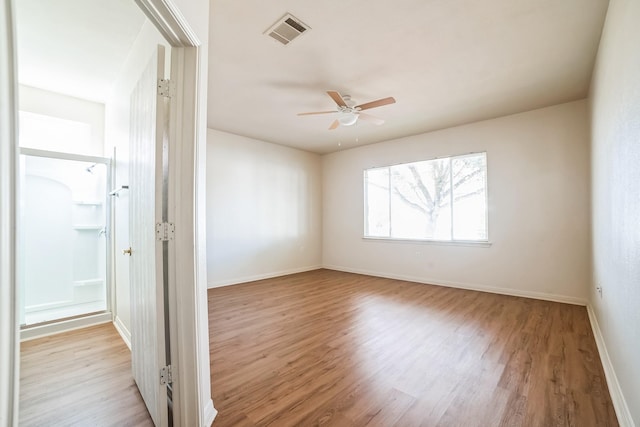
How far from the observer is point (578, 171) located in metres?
3.70

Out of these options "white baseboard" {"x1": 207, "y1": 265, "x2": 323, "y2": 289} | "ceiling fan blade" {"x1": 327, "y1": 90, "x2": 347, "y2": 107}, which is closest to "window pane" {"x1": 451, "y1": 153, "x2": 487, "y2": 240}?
"ceiling fan blade" {"x1": 327, "y1": 90, "x2": 347, "y2": 107}

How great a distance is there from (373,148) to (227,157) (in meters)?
3.06

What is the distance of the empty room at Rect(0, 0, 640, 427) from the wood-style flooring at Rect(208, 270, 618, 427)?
20 millimetres

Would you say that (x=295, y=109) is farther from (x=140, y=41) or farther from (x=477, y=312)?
(x=477, y=312)

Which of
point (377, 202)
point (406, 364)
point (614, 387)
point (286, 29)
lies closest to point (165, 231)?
point (286, 29)

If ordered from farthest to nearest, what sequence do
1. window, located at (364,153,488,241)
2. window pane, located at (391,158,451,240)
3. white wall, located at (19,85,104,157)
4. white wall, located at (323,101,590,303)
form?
window pane, located at (391,158,451,240) < window, located at (364,153,488,241) < white wall, located at (323,101,590,303) < white wall, located at (19,85,104,157)

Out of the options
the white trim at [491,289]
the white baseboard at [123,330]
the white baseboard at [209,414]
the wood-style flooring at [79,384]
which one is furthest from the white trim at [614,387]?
the white baseboard at [123,330]

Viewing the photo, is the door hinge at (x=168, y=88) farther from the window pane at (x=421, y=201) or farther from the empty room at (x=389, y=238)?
the window pane at (x=421, y=201)

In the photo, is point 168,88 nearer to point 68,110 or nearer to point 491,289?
point 68,110

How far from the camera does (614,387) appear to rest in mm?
1812

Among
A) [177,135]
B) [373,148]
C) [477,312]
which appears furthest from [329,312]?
[373,148]

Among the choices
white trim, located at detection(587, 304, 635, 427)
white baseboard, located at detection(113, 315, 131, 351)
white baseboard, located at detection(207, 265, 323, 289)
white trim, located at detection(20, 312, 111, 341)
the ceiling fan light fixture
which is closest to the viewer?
white trim, located at detection(587, 304, 635, 427)

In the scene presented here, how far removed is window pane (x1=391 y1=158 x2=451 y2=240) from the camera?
16.2 feet

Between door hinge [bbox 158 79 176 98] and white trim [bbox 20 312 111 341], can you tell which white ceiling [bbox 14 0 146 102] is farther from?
white trim [bbox 20 312 111 341]
